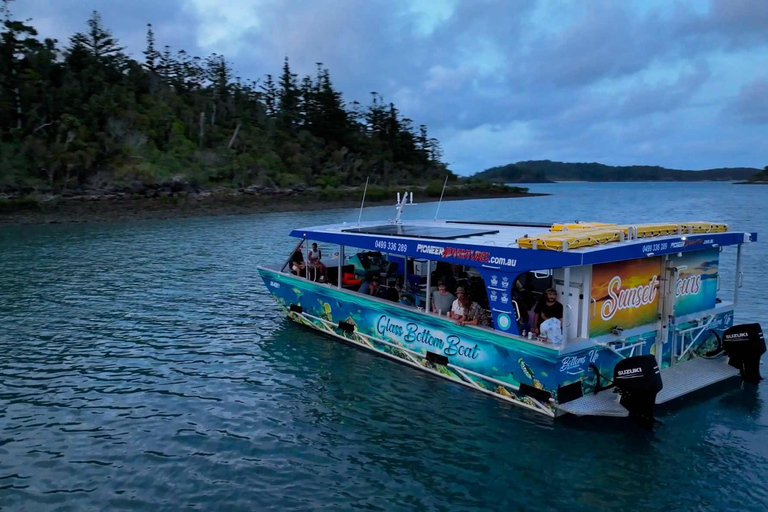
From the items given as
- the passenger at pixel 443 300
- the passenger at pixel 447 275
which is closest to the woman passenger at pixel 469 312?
the passenger at pixel 443 300

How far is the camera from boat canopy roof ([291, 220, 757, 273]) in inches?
340

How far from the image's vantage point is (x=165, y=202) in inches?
2019

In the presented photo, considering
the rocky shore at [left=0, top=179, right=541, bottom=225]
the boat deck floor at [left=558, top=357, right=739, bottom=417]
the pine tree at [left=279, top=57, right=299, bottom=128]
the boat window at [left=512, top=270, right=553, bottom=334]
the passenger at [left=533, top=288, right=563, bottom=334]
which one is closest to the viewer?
the boat deck floor at [left=558, top=357, right=739, bottom=417]

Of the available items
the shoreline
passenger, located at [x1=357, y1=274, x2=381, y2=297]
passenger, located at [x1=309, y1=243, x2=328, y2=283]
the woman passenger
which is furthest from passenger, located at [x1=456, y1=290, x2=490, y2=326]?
the shoreline

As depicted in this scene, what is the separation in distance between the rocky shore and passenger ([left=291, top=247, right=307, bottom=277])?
3465cm

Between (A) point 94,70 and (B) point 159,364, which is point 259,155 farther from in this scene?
(B) point 159,364

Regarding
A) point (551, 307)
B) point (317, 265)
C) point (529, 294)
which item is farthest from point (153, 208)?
point (551, 307)

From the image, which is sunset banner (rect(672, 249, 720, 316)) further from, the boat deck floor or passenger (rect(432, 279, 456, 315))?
passenger (rect(432, 279, 456, 315))

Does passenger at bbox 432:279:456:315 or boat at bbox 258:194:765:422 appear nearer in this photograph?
boat at bbox 258:194:765:422

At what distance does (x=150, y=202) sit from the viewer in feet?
166

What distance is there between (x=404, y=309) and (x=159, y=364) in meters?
5.24

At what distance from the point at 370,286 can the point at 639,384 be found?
5865mm

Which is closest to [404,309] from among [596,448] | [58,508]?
[596,448]

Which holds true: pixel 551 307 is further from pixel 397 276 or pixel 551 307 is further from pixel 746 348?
pixel 397 276
